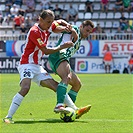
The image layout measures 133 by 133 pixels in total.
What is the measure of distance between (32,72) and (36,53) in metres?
0.40

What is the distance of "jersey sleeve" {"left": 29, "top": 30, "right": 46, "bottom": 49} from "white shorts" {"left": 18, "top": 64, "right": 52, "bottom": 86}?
458mm

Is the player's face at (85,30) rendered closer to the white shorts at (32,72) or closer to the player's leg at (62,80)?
the player's leg at (62,80)

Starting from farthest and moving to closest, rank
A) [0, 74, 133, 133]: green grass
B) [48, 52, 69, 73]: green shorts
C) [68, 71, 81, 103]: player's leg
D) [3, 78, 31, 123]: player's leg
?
[68, 71, 81, 103]: player's leg
[48, 52, 69, 73]: green shorts
[3, 78, 31, 123]: player's leg
[0, 74, 133, 133]: green grass

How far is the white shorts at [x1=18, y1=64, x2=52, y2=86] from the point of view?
9.07 m

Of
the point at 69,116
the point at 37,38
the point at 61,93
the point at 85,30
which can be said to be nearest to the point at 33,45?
the point at 37,38

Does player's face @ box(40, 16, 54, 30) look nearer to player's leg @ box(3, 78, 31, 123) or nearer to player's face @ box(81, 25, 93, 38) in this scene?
player's face @ box(81, 25, 93, 38)

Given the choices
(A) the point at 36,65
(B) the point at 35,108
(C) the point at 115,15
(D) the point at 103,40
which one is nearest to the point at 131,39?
(D) the point at 103,40

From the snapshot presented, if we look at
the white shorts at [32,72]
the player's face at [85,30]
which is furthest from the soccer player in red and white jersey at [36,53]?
the player's face at [85,30]

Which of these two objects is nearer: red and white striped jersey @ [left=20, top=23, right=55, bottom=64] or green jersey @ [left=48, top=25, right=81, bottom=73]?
red and white striped jersey @ [left=20, top=23, right=55, bottom=64]

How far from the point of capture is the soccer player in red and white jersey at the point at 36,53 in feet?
29.3

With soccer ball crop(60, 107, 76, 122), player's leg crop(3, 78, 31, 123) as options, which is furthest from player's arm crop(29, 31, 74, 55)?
soccer ball crop(60, 107, 76, 122)

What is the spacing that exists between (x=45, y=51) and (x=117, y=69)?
24079 millimetres

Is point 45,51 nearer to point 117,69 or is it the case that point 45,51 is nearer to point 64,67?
point 64,67

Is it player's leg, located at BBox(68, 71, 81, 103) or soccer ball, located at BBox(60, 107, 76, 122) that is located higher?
player's leg, located at BBox(68, 71, 81, 103)
